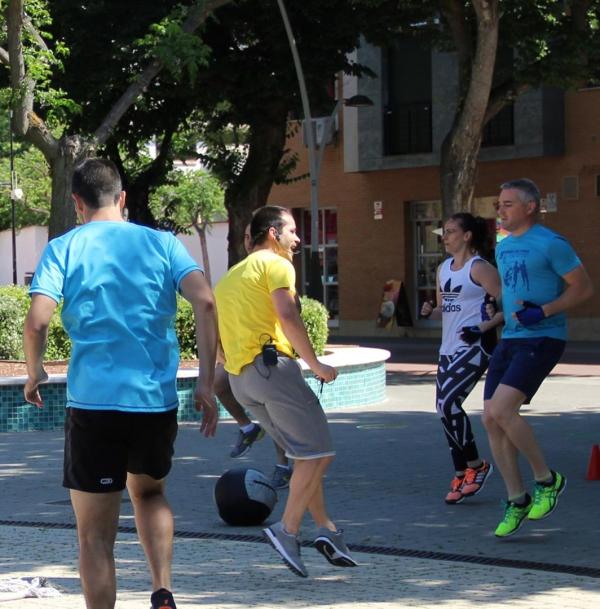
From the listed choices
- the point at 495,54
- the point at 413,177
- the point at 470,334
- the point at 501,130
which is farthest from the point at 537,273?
the point at 413,177

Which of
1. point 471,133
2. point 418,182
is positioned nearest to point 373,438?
point 471,133

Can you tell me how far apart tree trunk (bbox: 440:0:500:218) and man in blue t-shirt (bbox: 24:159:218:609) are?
17932 mm

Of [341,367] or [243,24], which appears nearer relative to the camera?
[341,367]

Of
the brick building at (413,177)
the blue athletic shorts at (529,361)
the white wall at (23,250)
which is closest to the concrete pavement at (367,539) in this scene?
the blue athletic shorts at (529,361)

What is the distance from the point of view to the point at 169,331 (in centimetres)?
543

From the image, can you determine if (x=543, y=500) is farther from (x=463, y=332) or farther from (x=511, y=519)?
(x=463, y=332)

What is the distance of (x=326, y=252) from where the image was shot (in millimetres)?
38250

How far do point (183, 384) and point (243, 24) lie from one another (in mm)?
13940

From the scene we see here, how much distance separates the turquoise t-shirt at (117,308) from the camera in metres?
5.23

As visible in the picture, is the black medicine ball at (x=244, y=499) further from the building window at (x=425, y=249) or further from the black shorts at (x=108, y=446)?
the building window at (x=425, y=249)

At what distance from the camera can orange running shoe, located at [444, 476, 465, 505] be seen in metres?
9.13

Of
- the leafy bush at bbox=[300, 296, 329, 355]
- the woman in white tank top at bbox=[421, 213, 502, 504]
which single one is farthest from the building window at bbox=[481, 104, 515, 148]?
the woman in white tank top at bbox=[421, 213, 502, 504]

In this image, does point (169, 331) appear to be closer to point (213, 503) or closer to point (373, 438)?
point (213, 503)

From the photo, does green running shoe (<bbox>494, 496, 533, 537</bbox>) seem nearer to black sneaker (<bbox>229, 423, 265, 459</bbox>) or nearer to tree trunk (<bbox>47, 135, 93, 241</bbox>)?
black sneaker (<bbox>229, 423, 265, 459</bbox>)
